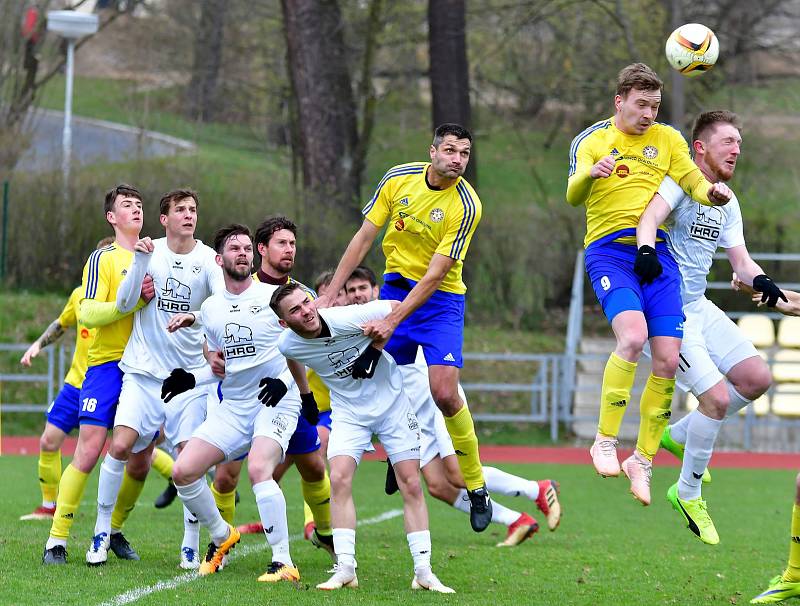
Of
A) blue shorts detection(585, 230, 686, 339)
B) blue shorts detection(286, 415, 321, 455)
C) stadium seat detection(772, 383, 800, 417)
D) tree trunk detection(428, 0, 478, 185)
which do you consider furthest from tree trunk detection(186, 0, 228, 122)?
blue shorts detection(585, 230, 686, 339)

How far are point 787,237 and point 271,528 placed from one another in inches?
689

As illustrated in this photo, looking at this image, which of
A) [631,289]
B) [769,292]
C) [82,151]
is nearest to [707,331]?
[769,292]

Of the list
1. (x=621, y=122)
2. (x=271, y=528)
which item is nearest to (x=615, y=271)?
(x=621, y=122)

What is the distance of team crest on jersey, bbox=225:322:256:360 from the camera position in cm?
768

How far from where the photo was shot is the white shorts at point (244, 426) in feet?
25.0

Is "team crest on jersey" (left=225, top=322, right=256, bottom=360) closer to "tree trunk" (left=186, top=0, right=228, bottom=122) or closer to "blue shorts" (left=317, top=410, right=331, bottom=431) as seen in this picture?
"blue shorts" (left=317, top=410, right=331, bottom=431)

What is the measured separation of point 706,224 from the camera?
7.90m

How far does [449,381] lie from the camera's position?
312 inches

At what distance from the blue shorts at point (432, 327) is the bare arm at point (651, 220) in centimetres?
144

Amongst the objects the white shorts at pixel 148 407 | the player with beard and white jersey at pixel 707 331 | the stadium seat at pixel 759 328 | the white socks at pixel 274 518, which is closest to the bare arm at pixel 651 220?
the player with beard and white jersey at pixel 707 331

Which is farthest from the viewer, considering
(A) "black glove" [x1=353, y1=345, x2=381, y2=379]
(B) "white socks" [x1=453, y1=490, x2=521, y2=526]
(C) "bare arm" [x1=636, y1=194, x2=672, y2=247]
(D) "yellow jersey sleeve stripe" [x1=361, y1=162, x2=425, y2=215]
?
(B) "white socks" [x1=453, y1=490, x2=521, y2=526]

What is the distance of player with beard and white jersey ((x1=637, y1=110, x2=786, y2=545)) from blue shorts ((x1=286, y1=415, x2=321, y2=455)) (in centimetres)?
241

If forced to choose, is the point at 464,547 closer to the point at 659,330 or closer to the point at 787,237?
the point at 659,330

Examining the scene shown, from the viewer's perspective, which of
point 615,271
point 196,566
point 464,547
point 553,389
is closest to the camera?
point 615,271
